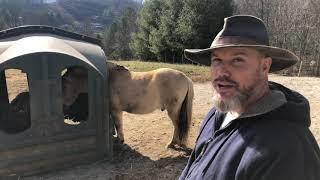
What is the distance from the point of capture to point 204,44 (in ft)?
76.1

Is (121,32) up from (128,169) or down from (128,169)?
down

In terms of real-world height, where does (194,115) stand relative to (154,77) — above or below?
below

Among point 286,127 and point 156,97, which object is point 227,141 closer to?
point 286,127

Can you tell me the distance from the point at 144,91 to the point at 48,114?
1.57 metres

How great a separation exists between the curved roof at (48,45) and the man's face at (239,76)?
3.64 meters

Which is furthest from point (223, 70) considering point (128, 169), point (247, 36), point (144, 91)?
point (144, 91)

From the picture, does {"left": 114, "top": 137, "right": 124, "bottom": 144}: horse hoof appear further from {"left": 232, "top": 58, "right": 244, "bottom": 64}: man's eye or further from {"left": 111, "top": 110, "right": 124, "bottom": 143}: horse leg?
{"left": 232, "top": 58, "right": 244, "bottom": 64}: man's eye

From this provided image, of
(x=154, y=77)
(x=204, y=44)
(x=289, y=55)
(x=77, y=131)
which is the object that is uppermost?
(x=289, y=55)

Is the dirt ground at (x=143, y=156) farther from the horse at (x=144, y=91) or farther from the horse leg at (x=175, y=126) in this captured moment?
the horse at (x=144, y=91)

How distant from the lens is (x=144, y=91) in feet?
21.3

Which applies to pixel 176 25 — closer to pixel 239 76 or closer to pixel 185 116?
pixel 185 116

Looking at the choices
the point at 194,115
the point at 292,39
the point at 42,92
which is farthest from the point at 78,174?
the point at 292,39

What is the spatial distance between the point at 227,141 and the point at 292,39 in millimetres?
23450

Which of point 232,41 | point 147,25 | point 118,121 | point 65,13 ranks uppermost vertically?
point 232,41
